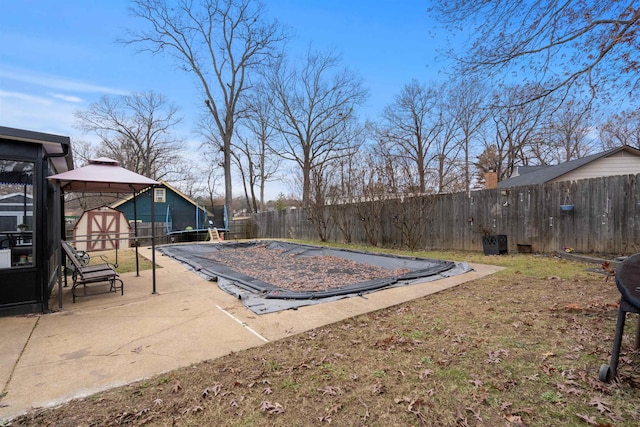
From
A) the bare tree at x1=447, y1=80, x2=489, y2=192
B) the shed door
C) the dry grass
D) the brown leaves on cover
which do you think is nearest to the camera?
the dry grass

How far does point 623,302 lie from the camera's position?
6.48 feet

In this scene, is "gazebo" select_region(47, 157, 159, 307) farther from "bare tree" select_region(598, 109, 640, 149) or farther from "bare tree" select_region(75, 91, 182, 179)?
"bare tree" select_region(598, 109, 640, 149)

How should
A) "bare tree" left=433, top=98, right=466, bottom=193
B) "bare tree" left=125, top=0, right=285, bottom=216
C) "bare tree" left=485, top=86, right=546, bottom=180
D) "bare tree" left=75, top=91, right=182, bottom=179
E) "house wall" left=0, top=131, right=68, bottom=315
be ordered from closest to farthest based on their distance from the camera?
"house wall" left=0, top=131, right=68, bottom=315, "bare tree" left=125, top=0, right=285, bottom=216, "bare tree" left=433, top=98, right=466, bottom=193, "bare tree" left=485, top=86, right=546, bottom=180, "bare tree" left=75, top=91, right=182, bottom=179

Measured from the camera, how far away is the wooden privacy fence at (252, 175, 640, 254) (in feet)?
22.5

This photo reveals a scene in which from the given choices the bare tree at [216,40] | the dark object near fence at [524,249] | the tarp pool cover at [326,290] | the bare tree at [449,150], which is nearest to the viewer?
the tarp pool cover at [326,290]

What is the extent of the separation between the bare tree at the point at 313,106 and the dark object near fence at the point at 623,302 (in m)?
20.2

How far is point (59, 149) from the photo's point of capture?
14.1 feet

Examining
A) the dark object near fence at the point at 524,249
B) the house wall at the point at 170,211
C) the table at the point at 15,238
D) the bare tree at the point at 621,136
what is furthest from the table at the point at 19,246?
the bare tree at the point at 621,136

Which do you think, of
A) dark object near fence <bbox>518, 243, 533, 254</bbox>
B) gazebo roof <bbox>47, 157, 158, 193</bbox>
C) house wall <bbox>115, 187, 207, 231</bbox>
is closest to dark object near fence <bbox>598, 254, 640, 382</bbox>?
gazebo roof <bbox>47, 157, 158, 193</bbox>

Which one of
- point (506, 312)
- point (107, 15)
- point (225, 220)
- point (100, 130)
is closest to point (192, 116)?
point (100, 130)

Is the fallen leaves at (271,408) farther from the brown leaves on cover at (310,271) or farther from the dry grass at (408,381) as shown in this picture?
the brown leaves on cover at (310,271)

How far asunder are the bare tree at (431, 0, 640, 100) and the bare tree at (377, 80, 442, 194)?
17.9 meters

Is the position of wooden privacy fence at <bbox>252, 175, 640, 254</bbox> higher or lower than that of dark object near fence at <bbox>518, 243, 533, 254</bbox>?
higher

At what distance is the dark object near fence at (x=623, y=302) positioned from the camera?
193 centimetres
